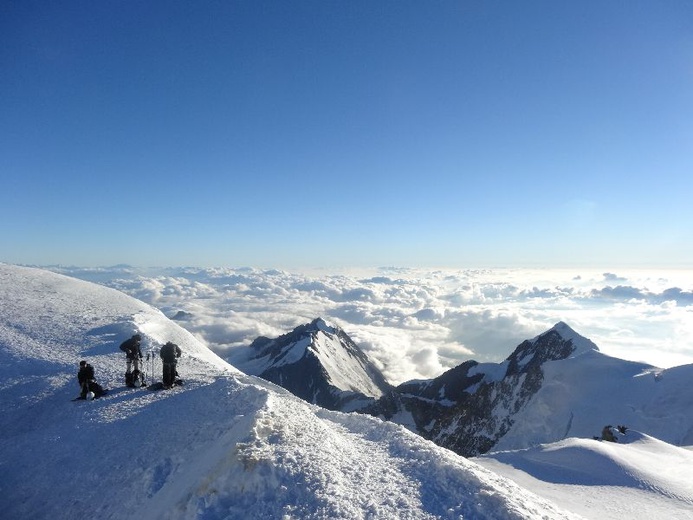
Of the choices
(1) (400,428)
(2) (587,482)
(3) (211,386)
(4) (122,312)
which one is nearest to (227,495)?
(1) (400,428)

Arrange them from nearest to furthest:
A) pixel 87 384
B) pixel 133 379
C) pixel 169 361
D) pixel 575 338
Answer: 1. pixel 87 384
2. pixel 169 361
3. pixel 133 379
4. pixel 575 338

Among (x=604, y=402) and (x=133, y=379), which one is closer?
(x=133, y=379)

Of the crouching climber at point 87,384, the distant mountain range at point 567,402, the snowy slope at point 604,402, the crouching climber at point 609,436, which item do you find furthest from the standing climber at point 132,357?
the distant mountain range at point 567,402

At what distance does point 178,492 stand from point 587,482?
16.7m

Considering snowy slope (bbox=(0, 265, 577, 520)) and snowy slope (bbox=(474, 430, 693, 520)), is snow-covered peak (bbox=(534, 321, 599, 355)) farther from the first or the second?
snowy slope (bbox=(0, 265, 577, 520))

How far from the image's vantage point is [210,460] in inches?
452

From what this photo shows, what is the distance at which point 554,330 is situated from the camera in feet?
454

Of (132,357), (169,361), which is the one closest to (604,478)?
(169,361)

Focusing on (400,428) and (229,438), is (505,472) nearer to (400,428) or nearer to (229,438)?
(400,428)

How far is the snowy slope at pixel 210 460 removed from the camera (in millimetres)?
9914

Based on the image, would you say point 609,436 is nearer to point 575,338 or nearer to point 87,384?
point 87,384

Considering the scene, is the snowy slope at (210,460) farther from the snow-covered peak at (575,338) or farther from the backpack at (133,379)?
the snow-covered peak at (575,338)

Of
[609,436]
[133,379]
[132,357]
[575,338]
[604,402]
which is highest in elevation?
[132,357]

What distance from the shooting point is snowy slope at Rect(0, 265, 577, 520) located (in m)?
9.91
